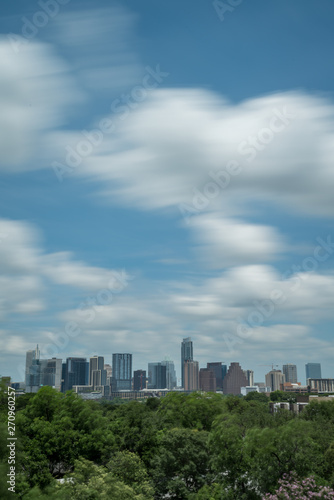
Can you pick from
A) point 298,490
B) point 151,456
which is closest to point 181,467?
point 151,456

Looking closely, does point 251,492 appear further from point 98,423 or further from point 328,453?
point 98,423

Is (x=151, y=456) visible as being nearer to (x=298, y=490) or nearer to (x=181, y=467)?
(x=181, y=467)

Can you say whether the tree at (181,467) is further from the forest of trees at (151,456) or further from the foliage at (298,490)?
the foliage at (298,490)

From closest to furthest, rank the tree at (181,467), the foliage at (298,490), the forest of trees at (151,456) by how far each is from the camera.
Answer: the foliage at (298,490), the forest of trees at (151,456), the tree at (181,467)

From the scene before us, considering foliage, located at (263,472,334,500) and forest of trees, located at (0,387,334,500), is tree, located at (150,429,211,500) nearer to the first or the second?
forest of trees, located at (0,387,334,500)

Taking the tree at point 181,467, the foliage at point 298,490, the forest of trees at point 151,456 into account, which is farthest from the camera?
the tree at point 181,467

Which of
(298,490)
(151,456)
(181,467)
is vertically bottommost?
(151,456)

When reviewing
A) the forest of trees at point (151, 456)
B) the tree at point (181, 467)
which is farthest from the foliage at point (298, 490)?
the tree at point (181, 467)

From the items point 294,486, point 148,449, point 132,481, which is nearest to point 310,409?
point 148,449
